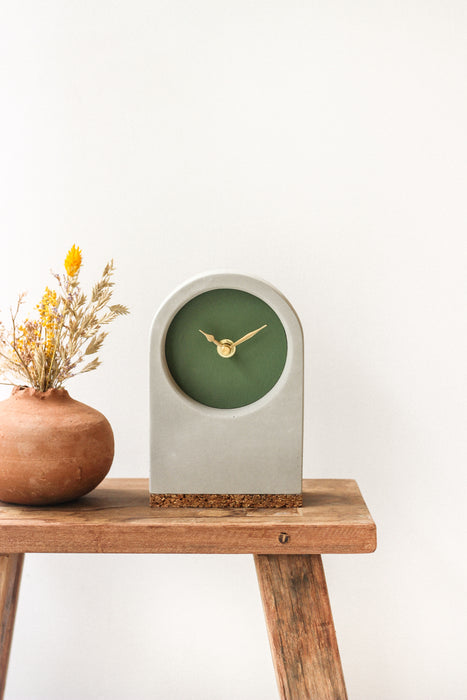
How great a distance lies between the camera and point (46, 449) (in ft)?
3.53

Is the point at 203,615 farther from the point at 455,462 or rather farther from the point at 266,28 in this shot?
the point at 266,28

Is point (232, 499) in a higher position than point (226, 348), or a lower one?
lower

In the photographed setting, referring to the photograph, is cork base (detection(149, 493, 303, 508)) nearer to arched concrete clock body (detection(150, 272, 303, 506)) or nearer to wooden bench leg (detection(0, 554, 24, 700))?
arched concrete clock body (detection(150, 272, 303, 506))

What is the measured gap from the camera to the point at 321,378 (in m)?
1.46

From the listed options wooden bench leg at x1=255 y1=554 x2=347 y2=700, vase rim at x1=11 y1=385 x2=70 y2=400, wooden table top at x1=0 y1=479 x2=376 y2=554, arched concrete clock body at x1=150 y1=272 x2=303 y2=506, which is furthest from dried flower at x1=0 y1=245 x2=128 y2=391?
wooden bench leg at x1=255 y1=554 x2=347 y2=700

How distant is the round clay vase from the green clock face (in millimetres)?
159

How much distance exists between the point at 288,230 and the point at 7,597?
0.80 m

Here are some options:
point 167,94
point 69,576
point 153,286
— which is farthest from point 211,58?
point 69,576

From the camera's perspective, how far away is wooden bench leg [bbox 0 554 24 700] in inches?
42.9

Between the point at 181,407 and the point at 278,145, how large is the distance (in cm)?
59

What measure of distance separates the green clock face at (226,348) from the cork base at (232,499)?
133 millimetres

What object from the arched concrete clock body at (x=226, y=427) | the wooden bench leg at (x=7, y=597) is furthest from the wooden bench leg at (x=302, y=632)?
the wooden bench leg at (x=7, y=597)

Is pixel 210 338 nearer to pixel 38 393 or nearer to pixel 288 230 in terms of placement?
pixel 38 393

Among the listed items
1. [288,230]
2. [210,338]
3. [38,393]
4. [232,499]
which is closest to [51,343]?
[38,393]
